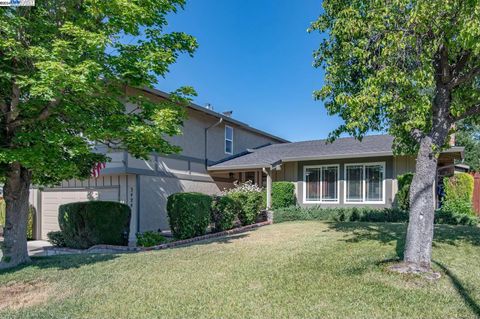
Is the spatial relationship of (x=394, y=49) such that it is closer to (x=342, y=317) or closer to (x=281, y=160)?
(x=342, y=317)

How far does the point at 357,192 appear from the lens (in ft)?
51.9

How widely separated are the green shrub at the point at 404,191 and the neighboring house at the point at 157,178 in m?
8.51

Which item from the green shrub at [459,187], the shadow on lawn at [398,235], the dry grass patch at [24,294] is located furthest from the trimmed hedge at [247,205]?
the dry grass patch at [24,294]

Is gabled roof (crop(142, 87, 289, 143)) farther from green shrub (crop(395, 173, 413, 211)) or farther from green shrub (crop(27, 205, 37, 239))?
green shrub (crop(395, 173, 413, 211))

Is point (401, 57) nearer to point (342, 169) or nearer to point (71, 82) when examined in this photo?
point (71, 82)

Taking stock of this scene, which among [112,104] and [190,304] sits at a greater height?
[112,104]

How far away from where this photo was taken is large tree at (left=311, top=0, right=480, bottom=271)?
237 inches

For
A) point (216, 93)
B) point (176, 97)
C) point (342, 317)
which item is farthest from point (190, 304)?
point (216, 93)

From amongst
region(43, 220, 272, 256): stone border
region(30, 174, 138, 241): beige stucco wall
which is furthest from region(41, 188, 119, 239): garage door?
region(43, 220, 272, 256): stone border

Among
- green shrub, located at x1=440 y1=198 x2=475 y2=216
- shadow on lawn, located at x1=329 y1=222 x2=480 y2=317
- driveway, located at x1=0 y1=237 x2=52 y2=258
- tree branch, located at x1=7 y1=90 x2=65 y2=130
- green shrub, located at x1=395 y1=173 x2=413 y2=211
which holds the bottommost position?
driveway, located at x1=0 y1=237 x2=52 y2=258

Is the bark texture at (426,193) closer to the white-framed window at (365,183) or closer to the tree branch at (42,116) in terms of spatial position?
the tree branch at (42,116)

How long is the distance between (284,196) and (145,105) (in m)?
9.13

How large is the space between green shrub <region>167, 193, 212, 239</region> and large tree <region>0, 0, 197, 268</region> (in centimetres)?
309

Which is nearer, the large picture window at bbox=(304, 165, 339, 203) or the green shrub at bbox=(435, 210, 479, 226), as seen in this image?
the green shrub at bbox=(435, 210, 479, 226)
